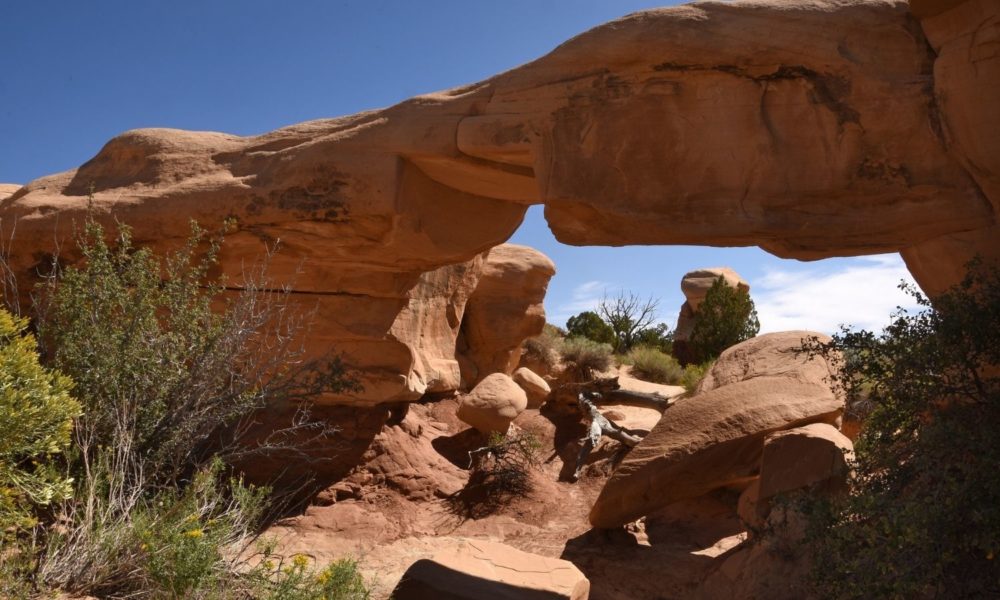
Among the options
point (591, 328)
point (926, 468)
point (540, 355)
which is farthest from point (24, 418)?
point (591, 328)

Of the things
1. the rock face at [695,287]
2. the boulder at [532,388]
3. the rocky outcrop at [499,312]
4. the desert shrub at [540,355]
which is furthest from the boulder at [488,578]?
the rock face at [695,287]

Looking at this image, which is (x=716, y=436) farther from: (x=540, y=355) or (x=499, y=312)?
(x=540, y=355)

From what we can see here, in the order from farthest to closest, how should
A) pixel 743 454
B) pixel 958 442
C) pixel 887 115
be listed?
1. pixel 743 454
2. pixel 887 115
3. pixel 958 442

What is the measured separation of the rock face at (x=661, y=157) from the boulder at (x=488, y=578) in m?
2.68

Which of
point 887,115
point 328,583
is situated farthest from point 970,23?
point 328,583

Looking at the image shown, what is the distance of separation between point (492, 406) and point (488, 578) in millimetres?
4605

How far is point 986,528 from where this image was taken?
3.70 meters

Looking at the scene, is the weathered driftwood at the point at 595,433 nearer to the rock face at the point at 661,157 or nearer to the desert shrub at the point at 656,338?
the rock face at the point at 661,157

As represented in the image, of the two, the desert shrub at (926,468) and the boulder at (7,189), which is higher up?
the boulder at (7,189)

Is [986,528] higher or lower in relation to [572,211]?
lower

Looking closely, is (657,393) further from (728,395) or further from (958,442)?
(958,442)

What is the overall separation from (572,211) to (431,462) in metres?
4.99

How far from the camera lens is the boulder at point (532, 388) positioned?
12750 millimetres

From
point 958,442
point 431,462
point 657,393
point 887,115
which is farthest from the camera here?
point 657,393
